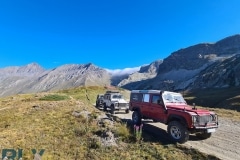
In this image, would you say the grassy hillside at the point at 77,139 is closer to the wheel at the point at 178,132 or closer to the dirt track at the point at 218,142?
the wheel at the point at 178,132

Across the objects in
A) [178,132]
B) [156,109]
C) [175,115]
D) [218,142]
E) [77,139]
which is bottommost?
[77,139]

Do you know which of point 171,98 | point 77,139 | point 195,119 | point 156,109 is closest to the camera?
point 195,119

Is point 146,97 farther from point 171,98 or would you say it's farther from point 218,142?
point 218,142

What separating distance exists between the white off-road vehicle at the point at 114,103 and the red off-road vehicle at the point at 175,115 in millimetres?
7531

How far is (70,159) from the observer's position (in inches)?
459

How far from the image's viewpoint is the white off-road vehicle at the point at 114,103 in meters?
25.7

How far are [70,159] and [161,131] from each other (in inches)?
274

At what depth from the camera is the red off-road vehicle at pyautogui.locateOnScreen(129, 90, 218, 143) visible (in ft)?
42.4

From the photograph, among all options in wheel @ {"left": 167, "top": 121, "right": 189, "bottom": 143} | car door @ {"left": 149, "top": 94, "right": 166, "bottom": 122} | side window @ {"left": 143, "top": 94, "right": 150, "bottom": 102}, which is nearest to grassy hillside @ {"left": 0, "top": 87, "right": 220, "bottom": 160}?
wheel @ {"left": 167, "top": 121, "right": 189, "bottom": 143}

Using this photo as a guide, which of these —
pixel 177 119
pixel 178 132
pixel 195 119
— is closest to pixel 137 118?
pixel 177 119

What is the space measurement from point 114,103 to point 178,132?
1303 centimetres

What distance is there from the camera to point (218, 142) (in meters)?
14.0

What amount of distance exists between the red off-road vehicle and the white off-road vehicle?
24.7 feet

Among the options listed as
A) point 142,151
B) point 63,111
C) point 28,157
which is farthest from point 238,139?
point 63,111
